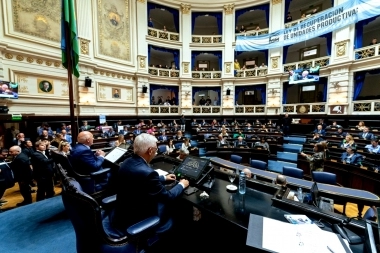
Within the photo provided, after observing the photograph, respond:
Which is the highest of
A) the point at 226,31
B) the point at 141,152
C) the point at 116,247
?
the point at 226,31

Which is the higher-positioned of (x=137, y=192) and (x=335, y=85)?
(x=335, y=85)

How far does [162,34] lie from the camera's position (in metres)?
13.8

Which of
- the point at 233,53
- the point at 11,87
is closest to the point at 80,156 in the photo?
the point at 11,87

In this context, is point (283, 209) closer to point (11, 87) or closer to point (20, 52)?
point (11, 87)

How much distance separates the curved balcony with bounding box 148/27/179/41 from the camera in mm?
13327

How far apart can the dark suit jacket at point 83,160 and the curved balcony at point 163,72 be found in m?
11.5

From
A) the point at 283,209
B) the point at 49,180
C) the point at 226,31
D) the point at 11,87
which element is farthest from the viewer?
the point at 226,31

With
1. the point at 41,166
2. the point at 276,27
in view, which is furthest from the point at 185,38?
the point at 41,166

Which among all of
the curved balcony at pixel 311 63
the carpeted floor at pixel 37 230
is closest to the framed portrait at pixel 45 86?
the carpeted floor at pixel 37 230

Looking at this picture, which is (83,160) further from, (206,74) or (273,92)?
A: (206,74)

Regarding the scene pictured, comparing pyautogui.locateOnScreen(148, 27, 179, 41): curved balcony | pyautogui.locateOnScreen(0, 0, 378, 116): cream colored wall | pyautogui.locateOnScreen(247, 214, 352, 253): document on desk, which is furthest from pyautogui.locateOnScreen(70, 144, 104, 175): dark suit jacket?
pyautogui.locateOnScreen(148, 27, 179, 41): curved balcony

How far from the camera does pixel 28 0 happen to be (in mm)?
7848

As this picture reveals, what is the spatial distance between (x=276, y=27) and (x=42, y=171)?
15.2m

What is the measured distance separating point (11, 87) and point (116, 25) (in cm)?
688
